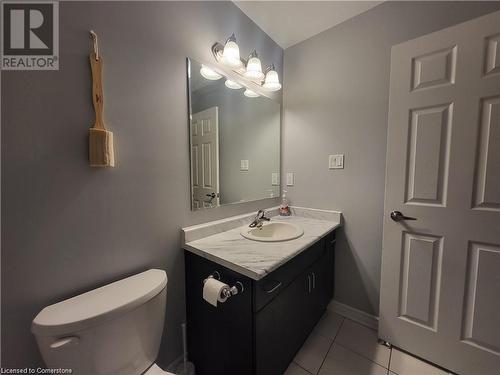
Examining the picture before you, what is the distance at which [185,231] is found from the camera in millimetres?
1131

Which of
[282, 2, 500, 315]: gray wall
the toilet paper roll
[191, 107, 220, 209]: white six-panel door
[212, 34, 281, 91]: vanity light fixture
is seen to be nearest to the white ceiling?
[282, 2, 500, 315]: gray wall

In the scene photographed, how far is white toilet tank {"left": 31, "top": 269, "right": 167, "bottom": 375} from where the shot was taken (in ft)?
2.10

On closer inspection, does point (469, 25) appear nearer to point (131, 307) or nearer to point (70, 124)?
point (70, 124)

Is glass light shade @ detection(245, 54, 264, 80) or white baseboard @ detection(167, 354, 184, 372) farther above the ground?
glass light shade @ detection(245, 54, 264, 80)

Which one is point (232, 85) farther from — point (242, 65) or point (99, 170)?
point (99, 170)

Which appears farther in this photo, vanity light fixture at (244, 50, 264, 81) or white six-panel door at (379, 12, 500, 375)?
vanity light fixture at (244, 50, 264, 81)

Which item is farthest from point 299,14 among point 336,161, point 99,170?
point 99,170

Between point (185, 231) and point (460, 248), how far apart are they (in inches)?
60.3

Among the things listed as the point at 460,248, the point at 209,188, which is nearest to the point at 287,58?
the point at 209,188

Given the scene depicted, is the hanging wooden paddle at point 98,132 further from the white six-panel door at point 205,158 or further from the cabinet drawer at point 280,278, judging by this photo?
the cabinet drawer at point 280,278

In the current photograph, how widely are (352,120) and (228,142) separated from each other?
95cm

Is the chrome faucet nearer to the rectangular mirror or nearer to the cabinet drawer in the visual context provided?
the rectangular mirror

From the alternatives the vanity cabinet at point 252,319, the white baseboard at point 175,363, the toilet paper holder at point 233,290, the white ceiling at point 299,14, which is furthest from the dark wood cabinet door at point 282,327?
the white ceiling at point 299,14

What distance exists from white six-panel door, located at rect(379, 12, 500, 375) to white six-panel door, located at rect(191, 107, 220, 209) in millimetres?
1123
